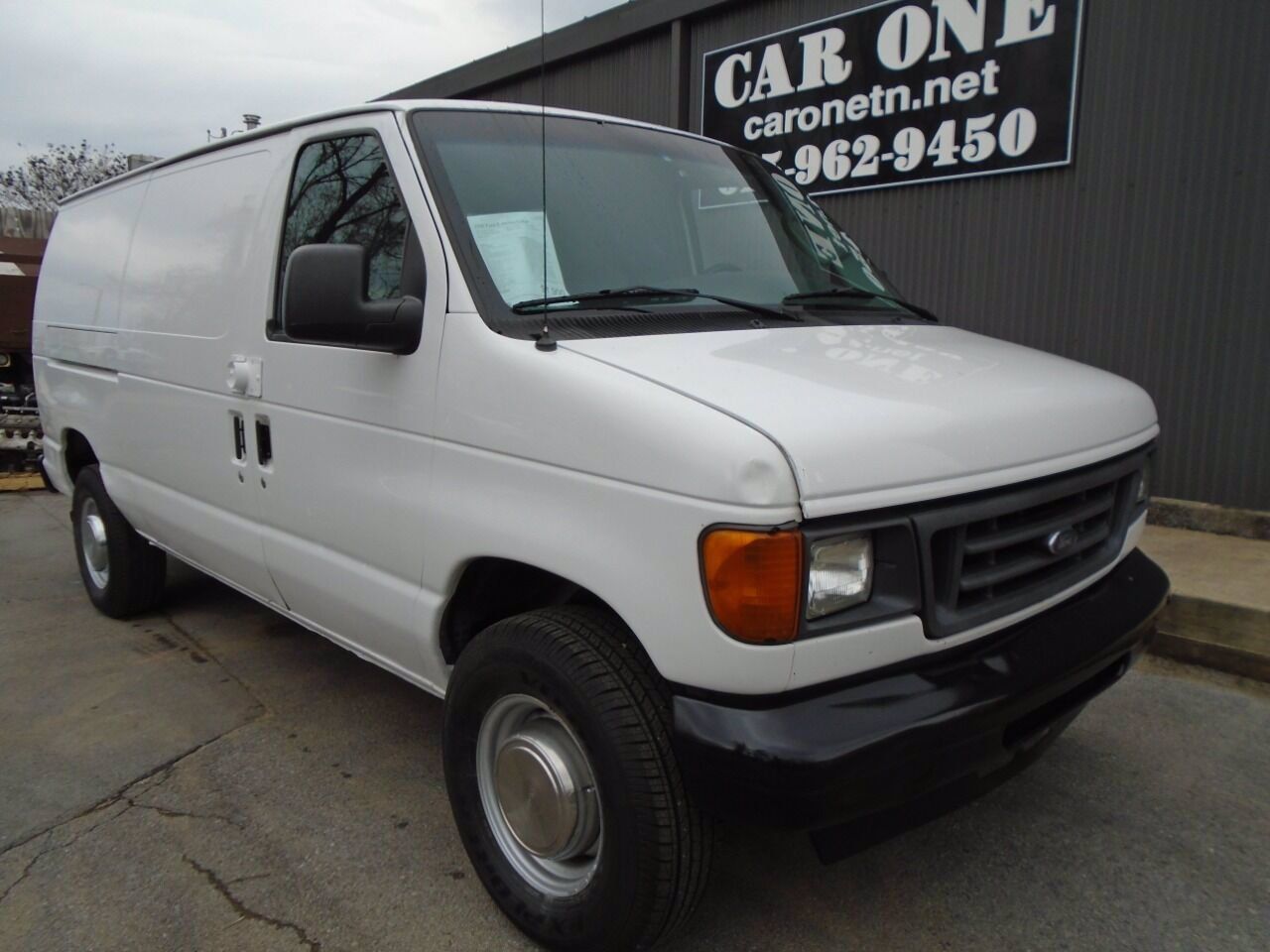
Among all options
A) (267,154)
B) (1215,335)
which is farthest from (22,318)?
(1215,335)

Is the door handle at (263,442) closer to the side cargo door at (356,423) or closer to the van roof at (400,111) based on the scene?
the side cargo door at (356,423)

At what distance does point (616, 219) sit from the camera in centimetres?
287

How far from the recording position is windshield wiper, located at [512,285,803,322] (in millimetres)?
2512

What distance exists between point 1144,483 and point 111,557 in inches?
181

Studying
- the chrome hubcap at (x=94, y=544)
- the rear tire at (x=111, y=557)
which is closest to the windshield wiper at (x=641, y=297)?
the rear tire at (x=111, y=557)

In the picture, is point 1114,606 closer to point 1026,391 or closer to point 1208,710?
point 1026,391

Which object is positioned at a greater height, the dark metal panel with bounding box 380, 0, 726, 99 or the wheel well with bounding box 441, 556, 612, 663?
the dark metal panel with bounding box 380, 0, 726, 99

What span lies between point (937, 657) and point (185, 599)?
456 cm

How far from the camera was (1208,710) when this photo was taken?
12.6 ft

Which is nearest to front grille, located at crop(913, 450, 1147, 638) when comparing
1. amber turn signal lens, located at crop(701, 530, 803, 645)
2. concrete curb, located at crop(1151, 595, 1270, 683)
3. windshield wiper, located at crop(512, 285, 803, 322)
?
amber turn signal lens, located at crop(701, 530, 803, 645)

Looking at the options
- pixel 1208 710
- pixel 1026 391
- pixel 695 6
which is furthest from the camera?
pixel 695 6

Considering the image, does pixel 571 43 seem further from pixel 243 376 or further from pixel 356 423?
pixel 356 423

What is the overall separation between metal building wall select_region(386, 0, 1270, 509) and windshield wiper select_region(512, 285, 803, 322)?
4.06 m

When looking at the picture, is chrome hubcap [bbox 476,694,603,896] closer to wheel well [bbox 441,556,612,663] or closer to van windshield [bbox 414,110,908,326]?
wheel well [bbox 441,556,612,663]
